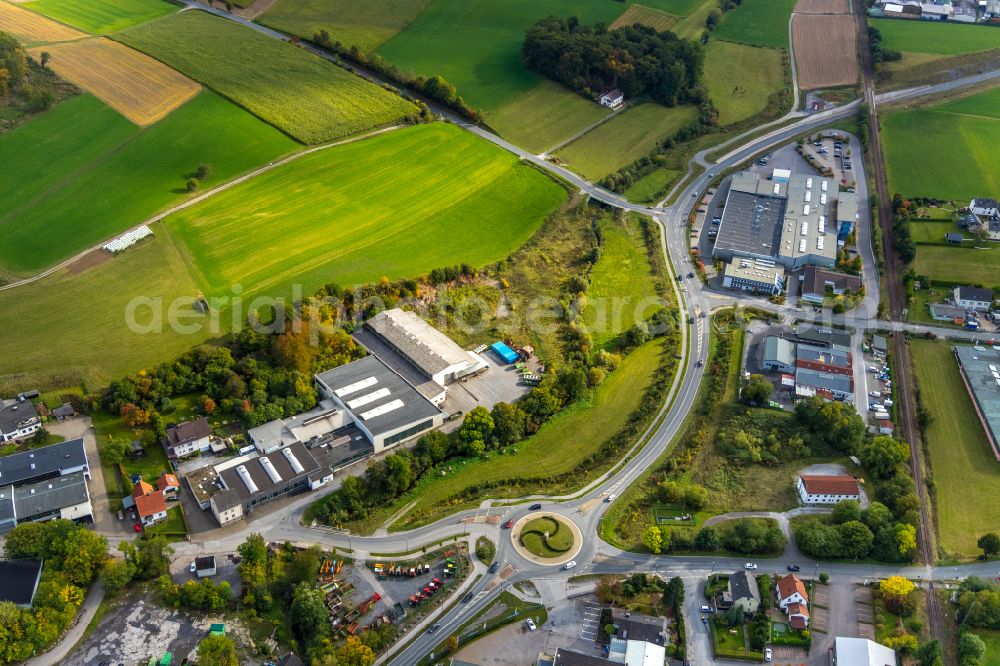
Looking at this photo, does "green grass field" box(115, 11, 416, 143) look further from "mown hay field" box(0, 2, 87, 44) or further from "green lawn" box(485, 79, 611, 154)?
"green lawn" box(485, 79, 611, 154)

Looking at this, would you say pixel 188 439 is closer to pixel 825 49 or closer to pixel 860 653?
pixel 860 653

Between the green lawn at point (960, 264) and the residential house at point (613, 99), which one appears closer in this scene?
the green lawn at point (960, 264)

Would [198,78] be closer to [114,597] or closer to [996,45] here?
[114,597]

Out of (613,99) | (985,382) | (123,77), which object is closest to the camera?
(985,382)

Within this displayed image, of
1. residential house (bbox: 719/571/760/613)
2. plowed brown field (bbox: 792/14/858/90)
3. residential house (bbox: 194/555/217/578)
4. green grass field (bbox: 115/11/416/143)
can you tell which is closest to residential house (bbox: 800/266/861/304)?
residential house (bbox: 719/571/760/613)

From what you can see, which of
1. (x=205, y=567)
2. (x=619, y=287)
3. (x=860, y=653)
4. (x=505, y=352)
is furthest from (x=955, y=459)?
(x=205, y=567)

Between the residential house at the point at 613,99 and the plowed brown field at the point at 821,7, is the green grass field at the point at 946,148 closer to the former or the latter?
the plowed brown field at the point at 821,7

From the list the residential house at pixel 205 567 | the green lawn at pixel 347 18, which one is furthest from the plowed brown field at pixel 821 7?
the residential house at pixel 205 567
